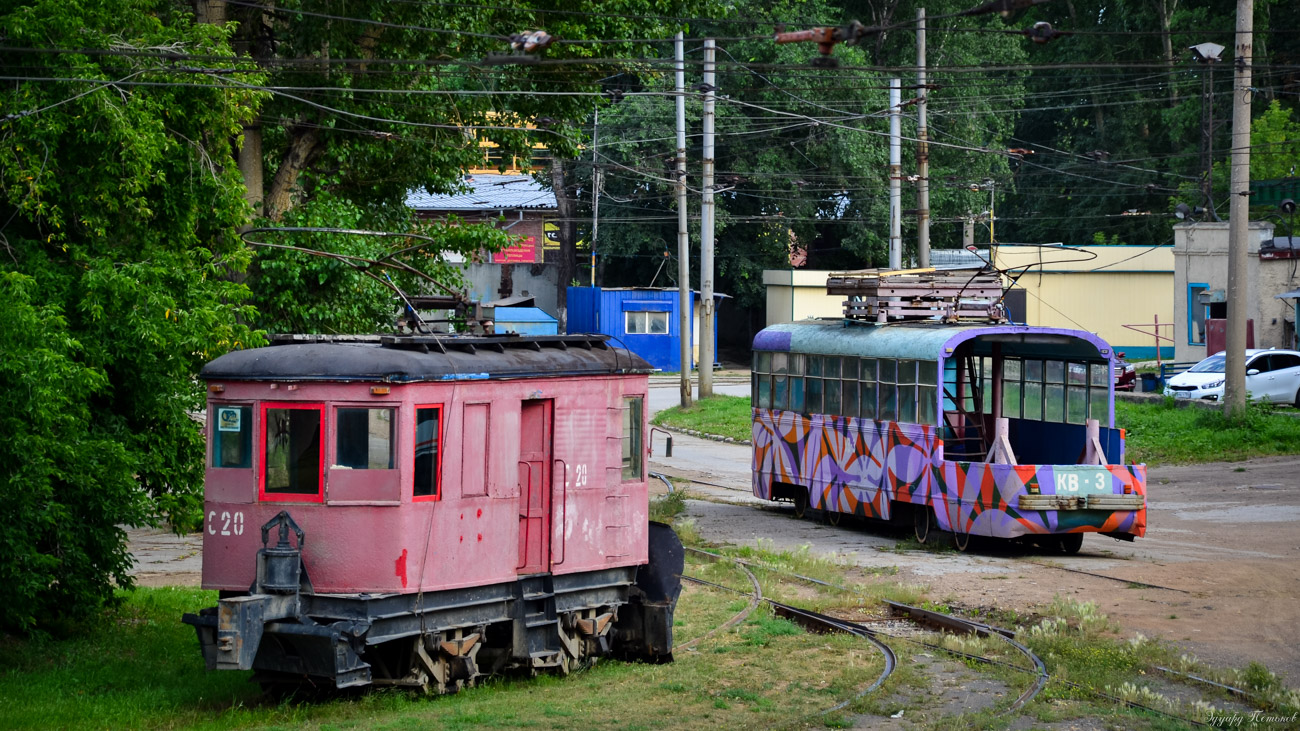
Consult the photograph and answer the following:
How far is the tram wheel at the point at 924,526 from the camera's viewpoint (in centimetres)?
2073

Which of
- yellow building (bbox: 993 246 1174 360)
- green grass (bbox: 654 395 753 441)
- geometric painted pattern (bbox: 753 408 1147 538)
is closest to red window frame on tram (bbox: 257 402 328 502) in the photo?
geometric painted pattern (bbox: 753 408 1147 538)

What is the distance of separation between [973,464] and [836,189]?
A: 4262 centimetres

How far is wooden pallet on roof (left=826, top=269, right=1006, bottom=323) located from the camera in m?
22.1

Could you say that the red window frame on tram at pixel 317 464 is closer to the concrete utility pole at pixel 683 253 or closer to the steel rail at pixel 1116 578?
the steel rail at pixel 1116 578

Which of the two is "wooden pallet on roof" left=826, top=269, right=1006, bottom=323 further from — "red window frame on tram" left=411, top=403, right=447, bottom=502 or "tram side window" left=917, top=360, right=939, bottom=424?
"red window frame on tram" left=411, top=403, right=447, bottom=502

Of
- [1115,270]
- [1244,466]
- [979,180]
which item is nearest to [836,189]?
[979,180]

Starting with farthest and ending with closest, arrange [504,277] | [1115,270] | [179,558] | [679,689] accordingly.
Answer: [504,277], [1115,270], [179,558], [679,689]

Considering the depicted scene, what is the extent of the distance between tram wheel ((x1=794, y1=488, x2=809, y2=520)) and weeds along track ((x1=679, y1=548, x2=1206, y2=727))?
558 cm

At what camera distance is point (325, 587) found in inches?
436

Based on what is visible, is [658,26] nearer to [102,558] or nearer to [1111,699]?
[102,558]

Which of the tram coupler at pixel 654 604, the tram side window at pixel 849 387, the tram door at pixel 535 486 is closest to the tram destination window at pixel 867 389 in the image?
the tram side window at pixel 849 387

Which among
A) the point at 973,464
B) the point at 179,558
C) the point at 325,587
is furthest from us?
the point at 179,558

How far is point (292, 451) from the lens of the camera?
36.9 feet

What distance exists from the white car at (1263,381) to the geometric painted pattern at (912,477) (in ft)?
53.4
